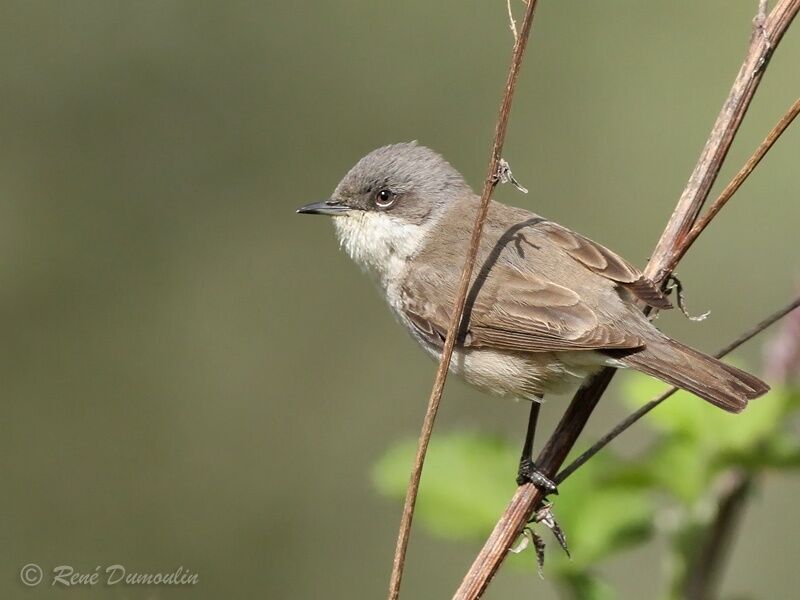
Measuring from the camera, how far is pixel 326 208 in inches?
178

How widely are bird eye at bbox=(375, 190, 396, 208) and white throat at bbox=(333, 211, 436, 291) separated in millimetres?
49

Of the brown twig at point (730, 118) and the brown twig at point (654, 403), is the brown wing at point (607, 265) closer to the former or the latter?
the brown twig at point (730, 118)

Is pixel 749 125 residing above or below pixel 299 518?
above

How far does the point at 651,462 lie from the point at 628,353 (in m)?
0.42

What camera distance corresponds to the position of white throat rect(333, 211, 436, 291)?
4457 mm

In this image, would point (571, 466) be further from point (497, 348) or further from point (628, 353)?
point (497, 348)

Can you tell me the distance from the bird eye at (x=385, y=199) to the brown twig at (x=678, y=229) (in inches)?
56.5

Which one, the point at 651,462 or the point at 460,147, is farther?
the point at 460,147

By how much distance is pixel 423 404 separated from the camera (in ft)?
25.0

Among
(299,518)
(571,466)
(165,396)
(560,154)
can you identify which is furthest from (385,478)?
(560,154)

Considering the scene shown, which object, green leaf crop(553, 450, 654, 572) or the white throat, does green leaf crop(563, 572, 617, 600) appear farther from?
the white throat

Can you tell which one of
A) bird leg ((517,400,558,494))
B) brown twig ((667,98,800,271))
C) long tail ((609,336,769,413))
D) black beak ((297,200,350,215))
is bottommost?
bird leg ((517,400,558,494))

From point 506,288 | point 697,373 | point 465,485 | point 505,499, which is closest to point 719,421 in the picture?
point 697,373

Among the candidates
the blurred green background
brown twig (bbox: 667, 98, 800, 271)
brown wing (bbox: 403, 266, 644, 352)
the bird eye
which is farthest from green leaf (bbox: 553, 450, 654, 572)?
the blurred green background
